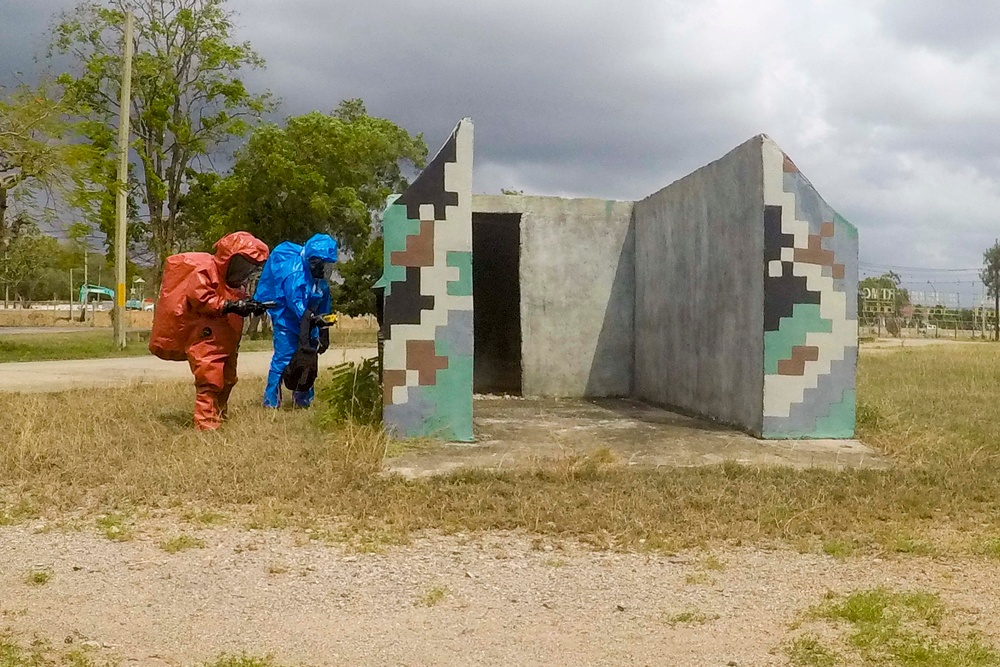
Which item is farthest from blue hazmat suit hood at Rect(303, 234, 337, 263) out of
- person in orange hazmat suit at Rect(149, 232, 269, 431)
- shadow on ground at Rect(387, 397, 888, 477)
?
shadow on ground at Rect(387, 397, 888, 477)

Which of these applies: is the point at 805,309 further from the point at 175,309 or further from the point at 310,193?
the point at 310,193

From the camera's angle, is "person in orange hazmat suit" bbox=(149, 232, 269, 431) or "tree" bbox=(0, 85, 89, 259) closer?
"person in orange hazmat suit" bbox=(149, 232, 269, 431)

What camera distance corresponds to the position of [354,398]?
8211mm

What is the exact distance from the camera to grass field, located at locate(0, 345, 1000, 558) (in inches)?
199

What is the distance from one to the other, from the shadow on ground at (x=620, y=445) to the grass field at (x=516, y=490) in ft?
1.04

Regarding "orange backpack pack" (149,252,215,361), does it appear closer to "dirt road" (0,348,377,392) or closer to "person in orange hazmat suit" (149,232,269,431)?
"person in orange hazmat suit" (149,232,269,431)

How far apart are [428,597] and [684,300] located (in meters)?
6.60

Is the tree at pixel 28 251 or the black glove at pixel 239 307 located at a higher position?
the tree at pixel 28 251

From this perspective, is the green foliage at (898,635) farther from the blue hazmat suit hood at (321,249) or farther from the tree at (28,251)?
the tree at (28,251)

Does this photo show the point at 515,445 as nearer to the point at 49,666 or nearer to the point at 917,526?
the point at 917,526

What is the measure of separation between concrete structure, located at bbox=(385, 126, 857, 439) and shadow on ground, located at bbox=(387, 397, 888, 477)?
1.19ft

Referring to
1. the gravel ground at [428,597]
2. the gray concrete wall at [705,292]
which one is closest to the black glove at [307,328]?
the gravel ground at [428,597]

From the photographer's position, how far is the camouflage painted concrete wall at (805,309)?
7.95m

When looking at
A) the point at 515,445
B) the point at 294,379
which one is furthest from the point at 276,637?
the point at 294,379
